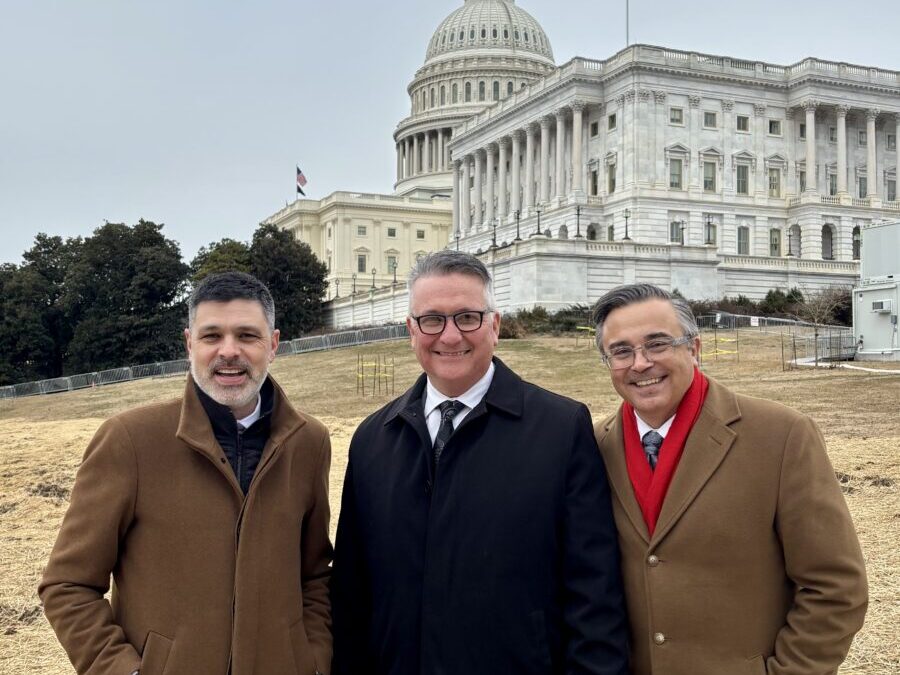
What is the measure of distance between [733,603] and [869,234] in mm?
35875

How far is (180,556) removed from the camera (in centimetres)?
483

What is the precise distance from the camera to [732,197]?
77.2 metres

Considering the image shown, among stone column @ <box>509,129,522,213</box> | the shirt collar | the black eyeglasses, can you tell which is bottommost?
the shirt collar

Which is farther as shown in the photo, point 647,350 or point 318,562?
point 318,562

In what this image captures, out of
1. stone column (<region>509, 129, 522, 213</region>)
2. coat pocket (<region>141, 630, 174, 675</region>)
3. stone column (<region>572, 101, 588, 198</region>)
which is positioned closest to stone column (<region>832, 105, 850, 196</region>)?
stone column (<region>572, 101, 588, 198</region>)

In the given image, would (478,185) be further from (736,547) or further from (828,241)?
(736,547)

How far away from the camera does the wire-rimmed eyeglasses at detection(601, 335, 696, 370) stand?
5043 millimetres

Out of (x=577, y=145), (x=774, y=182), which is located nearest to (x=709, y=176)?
(x=774, y=182)

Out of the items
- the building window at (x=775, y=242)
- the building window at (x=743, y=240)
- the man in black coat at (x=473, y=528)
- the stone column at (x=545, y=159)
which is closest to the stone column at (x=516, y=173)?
the stone column at (x=545, y=159)

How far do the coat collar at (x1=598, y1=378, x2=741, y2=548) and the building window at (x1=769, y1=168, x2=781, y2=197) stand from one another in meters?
79.2

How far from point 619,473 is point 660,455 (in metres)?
0.23

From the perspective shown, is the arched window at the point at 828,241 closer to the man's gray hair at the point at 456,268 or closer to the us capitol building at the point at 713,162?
the us capitol building at the point at 713,162

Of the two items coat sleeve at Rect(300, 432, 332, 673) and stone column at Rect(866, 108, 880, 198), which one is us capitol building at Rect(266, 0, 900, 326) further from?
coat sleeve at Rect(300, 432, 332, 673)

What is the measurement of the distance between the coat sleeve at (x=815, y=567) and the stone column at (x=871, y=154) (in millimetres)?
83479
